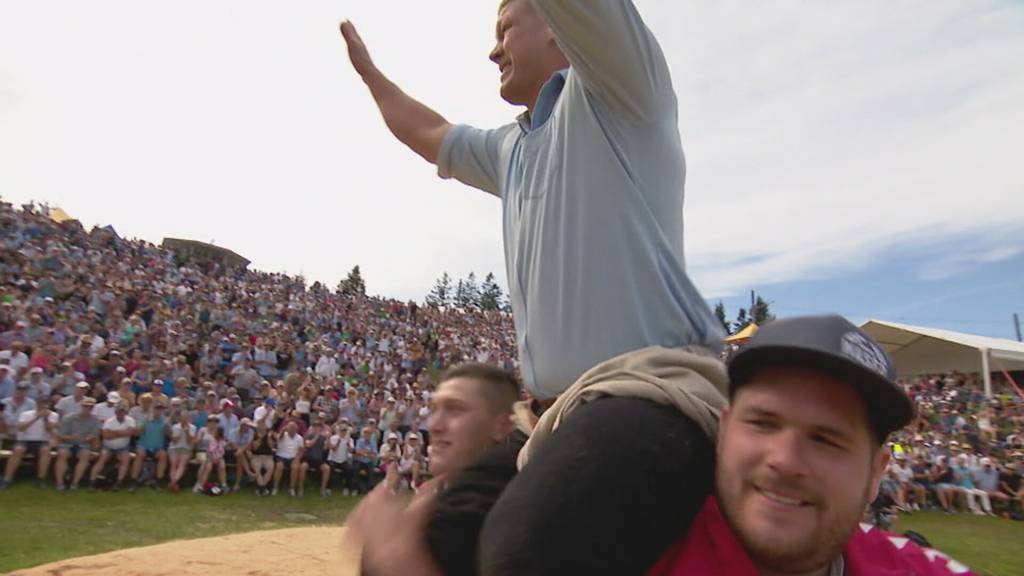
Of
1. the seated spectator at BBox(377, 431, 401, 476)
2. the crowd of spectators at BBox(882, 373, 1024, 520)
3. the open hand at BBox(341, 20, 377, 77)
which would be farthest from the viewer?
the crowd of spectators at BBox(882, 373, 1024, 520)

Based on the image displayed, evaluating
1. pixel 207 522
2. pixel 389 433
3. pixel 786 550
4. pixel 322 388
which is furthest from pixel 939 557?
pixel 322 388

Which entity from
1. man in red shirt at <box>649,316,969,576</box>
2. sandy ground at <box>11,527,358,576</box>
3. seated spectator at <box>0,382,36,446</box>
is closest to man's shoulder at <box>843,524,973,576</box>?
man in red shirt at <box>649,316,969,576</box>

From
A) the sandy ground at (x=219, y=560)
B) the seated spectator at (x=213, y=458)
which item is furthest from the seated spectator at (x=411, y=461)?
the sandy ground at (x=219, y=560)

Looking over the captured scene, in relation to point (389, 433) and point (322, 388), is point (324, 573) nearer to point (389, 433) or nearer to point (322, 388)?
point (389, 433)

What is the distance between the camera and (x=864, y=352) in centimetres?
147

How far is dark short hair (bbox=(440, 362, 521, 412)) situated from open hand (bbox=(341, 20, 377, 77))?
1.32 meters

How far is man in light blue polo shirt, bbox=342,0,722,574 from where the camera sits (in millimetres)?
1321

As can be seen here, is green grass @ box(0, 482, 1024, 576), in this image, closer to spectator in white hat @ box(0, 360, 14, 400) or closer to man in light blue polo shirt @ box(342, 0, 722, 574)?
spectator in white hat @ box(0, 360, 14, 400)

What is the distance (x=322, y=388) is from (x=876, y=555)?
1430 cm

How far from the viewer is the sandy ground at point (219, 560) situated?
502cm

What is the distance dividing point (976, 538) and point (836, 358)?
1378cm

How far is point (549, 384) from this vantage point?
1777mm

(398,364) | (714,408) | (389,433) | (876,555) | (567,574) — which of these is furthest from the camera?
(398,364)

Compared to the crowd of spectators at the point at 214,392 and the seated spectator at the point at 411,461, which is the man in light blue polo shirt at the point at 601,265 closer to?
the crowd of spectators at the point at 214,392
